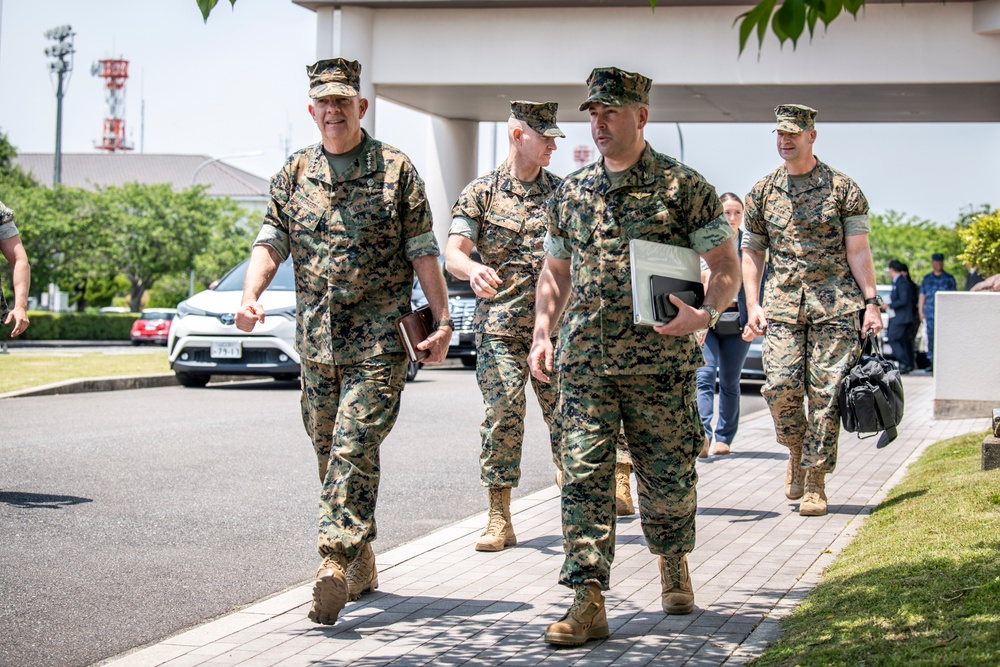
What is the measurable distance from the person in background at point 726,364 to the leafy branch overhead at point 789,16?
7.05 meters

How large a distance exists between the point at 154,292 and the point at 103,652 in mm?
73459

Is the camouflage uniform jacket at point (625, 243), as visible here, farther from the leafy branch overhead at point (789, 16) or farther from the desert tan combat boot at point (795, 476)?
the desert tan combat boot at point (795, 476)

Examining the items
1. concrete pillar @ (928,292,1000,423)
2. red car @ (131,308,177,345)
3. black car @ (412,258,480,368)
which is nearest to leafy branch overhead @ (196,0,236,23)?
concrete pillar @ (928,292,1000,423)

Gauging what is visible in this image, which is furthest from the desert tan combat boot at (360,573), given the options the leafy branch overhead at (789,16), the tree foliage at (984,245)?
the tree foliage at (984,245)

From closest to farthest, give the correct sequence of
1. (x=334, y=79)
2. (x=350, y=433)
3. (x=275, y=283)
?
(x=350, y=433) < (x=334, y=79) < (x=275, y=283)

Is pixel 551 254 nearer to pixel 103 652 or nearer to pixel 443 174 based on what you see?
pixel 103 652

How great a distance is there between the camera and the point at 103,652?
196 inches

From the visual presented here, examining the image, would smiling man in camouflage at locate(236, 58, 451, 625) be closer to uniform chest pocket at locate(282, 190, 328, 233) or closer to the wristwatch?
uniform chest pocket at locate(282, 190, 328, 233)

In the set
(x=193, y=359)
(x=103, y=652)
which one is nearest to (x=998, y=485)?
(x=103, y=652)

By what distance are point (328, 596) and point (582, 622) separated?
3.08 feet

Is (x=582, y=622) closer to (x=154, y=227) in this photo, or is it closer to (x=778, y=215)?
(x=778, y=215)

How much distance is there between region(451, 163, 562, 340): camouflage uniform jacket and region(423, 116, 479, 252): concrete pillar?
2521 cm

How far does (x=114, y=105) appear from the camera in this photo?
168 metres

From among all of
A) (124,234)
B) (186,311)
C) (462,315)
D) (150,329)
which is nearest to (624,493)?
(186,311)
